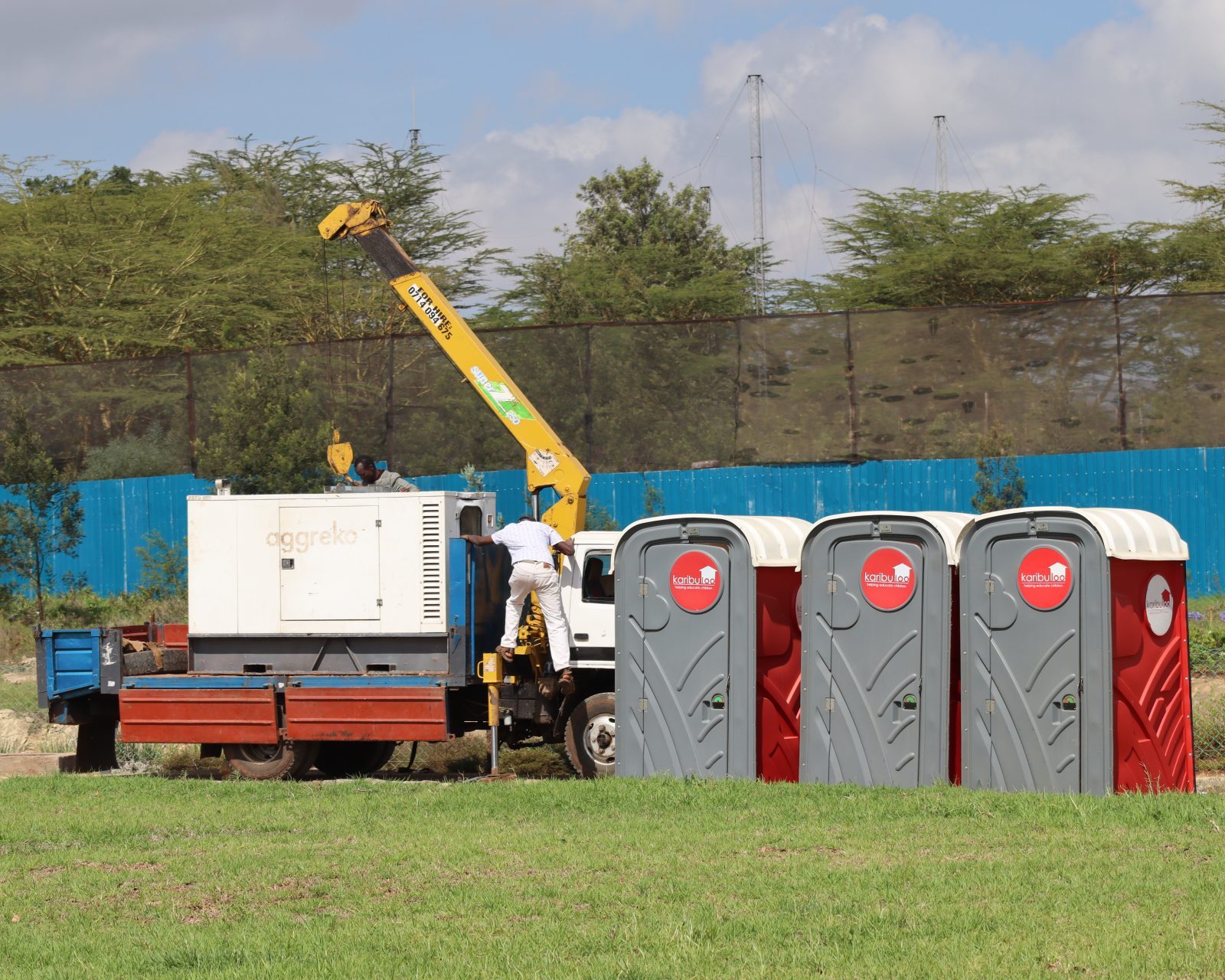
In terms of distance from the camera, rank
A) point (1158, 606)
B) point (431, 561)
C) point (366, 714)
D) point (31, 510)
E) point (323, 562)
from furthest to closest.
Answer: point (31, 510) < point (323, 562) < point (431, 561) < point (366, 714) < point (1158, 606)

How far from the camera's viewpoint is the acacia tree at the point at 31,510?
25391 millimetres

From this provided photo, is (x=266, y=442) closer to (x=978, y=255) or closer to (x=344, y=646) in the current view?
(x=344, y=646)

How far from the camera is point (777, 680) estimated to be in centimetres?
1126

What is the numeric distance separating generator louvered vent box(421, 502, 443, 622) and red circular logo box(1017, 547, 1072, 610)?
5.04 m

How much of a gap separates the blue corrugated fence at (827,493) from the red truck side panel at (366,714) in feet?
37.4

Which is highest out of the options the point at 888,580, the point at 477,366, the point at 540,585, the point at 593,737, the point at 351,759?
the point at 477,366

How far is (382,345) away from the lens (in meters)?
26.4

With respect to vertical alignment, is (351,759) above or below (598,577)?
below

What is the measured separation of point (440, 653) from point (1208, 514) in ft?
49.4

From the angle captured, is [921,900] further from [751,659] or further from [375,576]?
[375,576]

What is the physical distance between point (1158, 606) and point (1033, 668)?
0.96 meters

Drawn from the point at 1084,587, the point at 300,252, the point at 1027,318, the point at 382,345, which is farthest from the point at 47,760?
the point at 300,252

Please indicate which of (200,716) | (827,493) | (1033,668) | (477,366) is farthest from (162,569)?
(1033,668)

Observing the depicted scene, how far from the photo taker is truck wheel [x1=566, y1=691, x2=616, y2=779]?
493 inches
